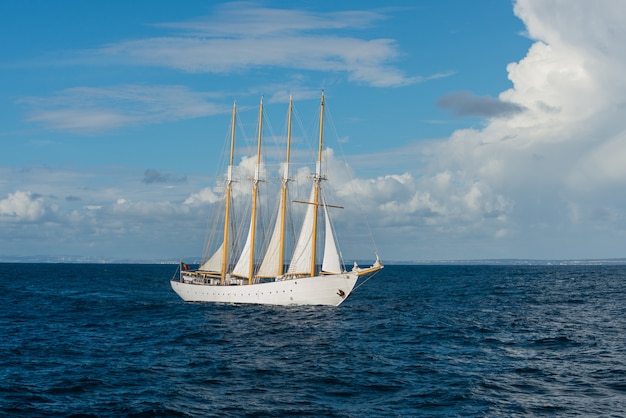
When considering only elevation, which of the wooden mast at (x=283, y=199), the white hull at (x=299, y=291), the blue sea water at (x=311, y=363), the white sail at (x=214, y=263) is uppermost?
the wooden mast at (x=283, y=199)

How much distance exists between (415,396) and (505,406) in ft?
14.0

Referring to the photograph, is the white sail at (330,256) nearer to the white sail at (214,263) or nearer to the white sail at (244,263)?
the white sail at (244,263)

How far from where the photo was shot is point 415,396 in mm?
28812

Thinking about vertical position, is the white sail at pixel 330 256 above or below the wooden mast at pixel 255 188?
below

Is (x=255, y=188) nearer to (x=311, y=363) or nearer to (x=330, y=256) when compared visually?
(x=330, y=256)

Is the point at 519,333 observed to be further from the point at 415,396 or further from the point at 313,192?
the point at 313,192

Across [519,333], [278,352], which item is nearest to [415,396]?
[278,352]

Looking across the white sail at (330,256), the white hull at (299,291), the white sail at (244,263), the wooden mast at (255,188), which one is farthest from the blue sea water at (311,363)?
the wooden mast at (255,188)

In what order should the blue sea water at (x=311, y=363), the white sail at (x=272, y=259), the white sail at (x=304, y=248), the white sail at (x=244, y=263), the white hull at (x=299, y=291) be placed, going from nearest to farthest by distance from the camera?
1. the blue sea water at (x=311, y=363)
2. the white hull at (x=299, y=291)
3. the white sail at (x=304, y=248)
4. the white sail at (x=272, y=259)
5. the white sail at (x=244, y=263)

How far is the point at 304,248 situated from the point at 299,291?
6.09 meters

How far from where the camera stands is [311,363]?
3691 centimetres

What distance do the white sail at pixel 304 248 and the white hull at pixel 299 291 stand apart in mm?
3441

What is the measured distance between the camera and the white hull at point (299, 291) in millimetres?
63969

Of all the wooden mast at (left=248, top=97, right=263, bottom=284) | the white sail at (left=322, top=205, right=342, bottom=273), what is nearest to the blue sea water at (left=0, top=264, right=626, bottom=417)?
the white sail at (left=322, top=205, right=342, bottom=273)
